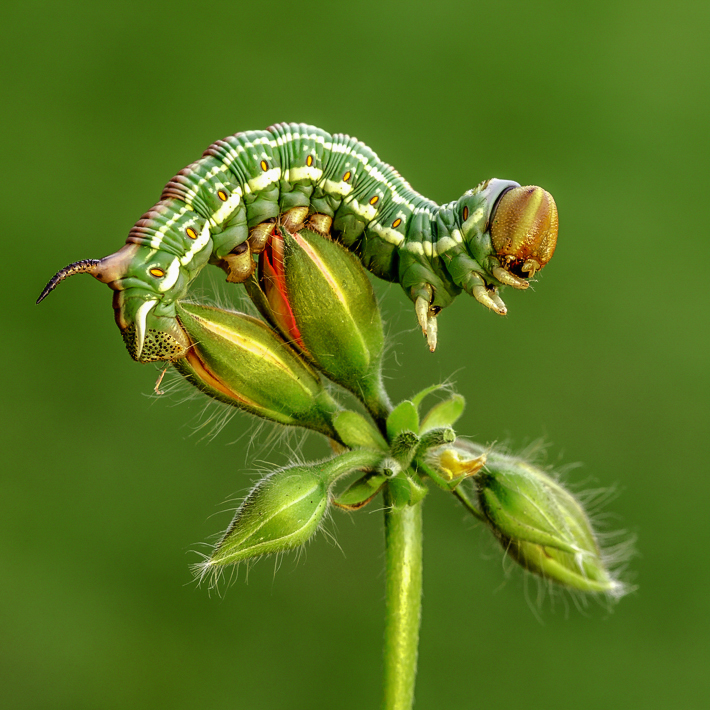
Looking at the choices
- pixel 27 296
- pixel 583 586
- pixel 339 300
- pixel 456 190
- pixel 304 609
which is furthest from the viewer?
pixel 456 190

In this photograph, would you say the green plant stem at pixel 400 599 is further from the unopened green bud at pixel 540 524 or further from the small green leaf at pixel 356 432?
the unopened green bud at pixel 540 524

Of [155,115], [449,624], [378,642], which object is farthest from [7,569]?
[155,115]

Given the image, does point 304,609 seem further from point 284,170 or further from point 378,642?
→ point 284,170

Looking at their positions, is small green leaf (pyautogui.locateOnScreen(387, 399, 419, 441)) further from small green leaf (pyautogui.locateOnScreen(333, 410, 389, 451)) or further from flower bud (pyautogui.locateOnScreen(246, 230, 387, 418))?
flower bud (pyautogui.locateOnScreen(246, 230, 387, 418))

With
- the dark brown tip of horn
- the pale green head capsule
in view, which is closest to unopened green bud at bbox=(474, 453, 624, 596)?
the pale green head capsule

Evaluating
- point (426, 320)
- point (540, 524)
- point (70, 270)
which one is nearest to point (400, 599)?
point (540, 524)

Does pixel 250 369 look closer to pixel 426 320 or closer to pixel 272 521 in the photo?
pixel 272 521
